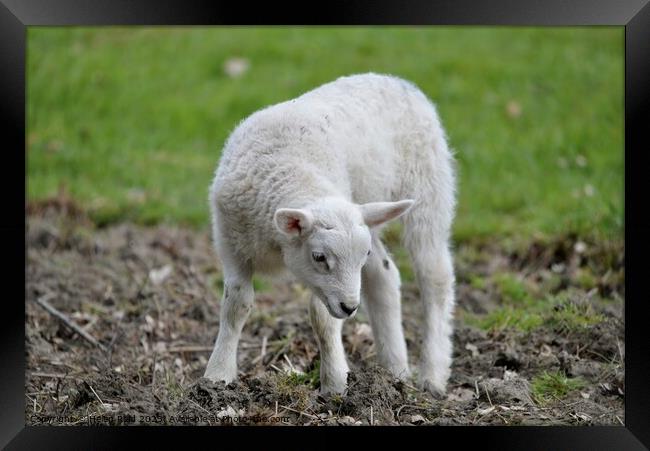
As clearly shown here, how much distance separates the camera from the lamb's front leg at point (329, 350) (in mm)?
6504

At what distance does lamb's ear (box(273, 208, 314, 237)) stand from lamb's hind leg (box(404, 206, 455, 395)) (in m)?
1.69

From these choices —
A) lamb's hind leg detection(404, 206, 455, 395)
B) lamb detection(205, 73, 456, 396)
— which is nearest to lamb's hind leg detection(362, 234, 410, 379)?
lamb detection(205, 73, 456, 396)

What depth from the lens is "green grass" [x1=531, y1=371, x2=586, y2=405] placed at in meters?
6.64

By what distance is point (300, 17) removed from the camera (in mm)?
5480

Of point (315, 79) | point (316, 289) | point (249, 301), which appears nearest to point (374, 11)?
point (316, 289)

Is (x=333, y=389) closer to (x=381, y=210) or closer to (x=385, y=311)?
(x=385, y=311)

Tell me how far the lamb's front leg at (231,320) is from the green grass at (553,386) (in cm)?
194

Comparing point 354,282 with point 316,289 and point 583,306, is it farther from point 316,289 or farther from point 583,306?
point 583,306

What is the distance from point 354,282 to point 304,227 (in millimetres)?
412

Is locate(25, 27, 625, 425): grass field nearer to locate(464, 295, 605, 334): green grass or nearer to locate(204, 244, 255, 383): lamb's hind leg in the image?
locate(464, 295, 605, 334): green grass

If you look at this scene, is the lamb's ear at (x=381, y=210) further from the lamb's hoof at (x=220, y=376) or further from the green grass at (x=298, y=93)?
the green grass at (x=298, y=93)

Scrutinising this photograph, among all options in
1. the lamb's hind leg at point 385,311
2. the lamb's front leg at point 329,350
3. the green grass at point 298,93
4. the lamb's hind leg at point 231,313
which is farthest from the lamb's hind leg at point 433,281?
the green grass at point 298,93

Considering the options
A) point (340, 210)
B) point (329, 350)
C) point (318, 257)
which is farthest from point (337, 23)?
point (329, 350)

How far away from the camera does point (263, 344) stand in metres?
7.70
